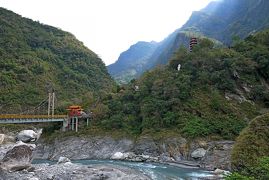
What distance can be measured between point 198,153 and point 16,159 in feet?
72.9

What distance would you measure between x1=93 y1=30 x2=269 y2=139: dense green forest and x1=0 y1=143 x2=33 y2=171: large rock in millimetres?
23757

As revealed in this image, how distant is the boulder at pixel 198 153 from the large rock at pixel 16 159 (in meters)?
20.9

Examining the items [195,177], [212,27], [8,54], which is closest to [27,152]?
[195,177]

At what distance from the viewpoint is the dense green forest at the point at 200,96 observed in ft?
164

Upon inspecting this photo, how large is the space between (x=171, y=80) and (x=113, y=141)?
42.1ft

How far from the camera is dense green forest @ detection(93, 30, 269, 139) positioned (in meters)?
49.9

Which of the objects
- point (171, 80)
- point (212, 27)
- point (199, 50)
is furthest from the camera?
point (212, 27)

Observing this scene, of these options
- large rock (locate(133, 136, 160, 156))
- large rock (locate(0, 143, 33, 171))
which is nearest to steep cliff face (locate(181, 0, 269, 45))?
large rock (locate(133, 136, 160, 156))

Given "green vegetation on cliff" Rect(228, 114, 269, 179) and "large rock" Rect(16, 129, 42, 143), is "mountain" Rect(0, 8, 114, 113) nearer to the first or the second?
"large rock" Rect(16, 129, 42, 143)

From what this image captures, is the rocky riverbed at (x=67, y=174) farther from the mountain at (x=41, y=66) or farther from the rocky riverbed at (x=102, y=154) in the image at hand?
the mountain at (x=41, y=66)

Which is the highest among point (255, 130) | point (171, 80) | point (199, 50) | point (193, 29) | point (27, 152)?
point (193, 29)

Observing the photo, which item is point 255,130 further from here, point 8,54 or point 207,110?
point 8,54

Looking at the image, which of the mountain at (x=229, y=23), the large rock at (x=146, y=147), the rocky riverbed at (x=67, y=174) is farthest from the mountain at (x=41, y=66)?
the rocky riverbed at (x=67, y=174)

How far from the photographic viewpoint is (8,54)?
92.9m
